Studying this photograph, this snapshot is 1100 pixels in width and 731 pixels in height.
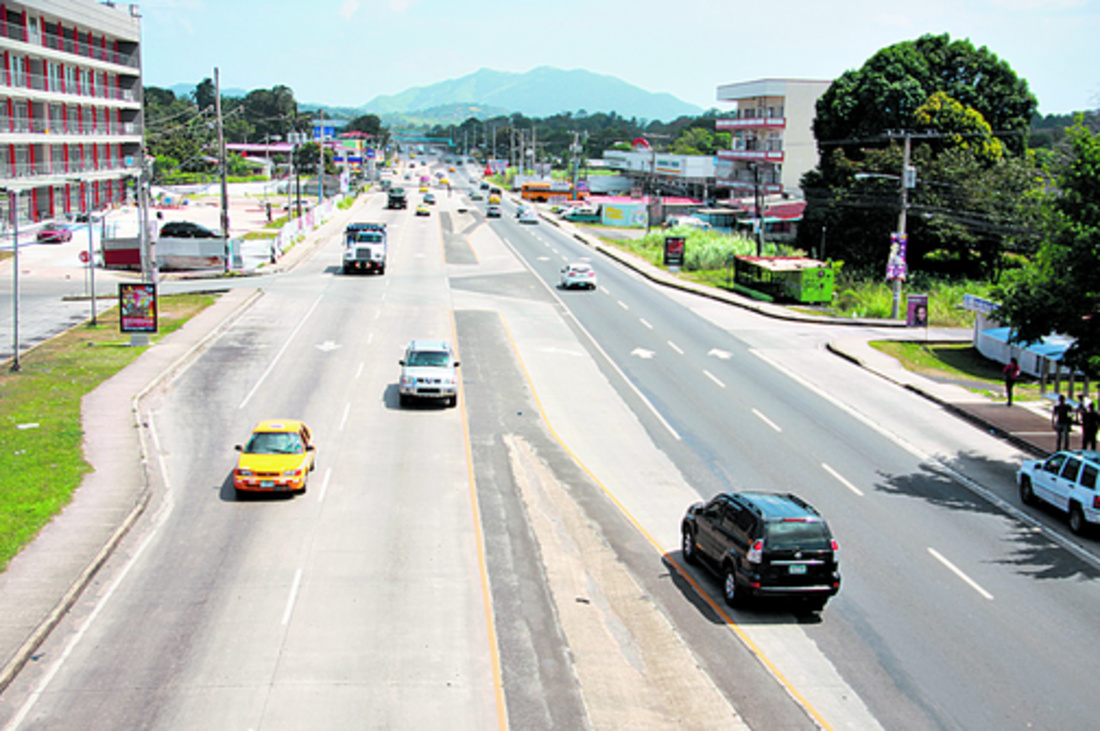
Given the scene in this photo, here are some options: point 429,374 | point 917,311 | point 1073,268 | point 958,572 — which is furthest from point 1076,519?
point 917,311

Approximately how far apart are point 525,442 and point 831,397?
12547 millimetres

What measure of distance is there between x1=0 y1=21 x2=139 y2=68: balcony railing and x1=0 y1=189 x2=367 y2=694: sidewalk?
4739 centimetres

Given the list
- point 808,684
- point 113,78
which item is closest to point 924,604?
point 808,684

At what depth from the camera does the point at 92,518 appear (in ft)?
66.8

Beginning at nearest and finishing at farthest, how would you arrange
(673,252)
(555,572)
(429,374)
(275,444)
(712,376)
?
(555,572)
(275,444)
(429,374)
(712,376)
(673,252)

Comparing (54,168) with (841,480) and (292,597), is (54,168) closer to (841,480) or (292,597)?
(292,597)

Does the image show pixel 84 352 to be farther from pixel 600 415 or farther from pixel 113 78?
pixel 113 78

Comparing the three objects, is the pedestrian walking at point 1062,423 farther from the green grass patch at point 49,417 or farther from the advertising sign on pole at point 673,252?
the advertising sign on pole at point 673,252

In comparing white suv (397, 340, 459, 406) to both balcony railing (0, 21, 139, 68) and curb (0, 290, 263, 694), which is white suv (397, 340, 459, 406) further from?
balcony railing (0, 21, 139, 68)

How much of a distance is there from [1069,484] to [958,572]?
16.0ft

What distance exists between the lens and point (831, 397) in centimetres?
3428

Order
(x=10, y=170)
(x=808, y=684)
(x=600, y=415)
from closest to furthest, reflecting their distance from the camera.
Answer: (x=808, y=684), (x=600, y=415), (x=10, y=170)

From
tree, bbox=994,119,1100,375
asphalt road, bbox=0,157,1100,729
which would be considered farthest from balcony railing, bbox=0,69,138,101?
tree, bbox=994,119,1100,375

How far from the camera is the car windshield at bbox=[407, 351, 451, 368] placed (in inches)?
1243
